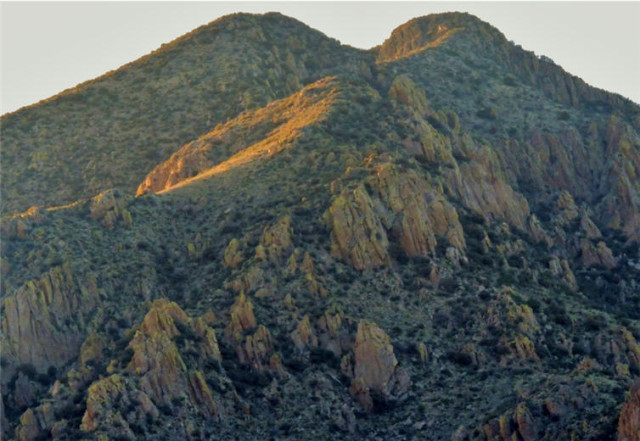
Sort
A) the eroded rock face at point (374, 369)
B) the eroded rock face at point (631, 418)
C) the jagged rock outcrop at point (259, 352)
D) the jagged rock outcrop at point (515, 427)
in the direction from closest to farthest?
1. the eroded rock face at point (631, 418)
2. the jagged rock outcrop at point (515, 427)
3. the eroded rock face at point (374, 369)
4. the jagged rock outcrop at point (259, 352)

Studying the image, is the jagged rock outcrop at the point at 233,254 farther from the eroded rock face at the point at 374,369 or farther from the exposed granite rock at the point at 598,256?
the exposed granite rock at the point at 598,256

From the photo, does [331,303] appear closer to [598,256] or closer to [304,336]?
[304,336]

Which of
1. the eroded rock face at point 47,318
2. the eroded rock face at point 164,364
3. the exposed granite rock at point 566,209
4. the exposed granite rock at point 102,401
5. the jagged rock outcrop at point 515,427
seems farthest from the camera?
the exposed granite rock at point 566,209

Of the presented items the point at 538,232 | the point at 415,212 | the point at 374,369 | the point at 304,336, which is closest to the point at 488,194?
the point at 538,232

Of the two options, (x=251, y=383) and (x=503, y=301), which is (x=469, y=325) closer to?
(x=503, y=301)

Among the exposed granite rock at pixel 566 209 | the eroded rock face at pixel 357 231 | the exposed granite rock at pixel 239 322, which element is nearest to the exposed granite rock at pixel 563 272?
the exposed granite rock at pixel 566 209

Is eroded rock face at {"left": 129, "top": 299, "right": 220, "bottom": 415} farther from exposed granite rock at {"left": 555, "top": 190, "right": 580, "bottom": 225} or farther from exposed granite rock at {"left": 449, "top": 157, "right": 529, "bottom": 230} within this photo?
→ exposed granite rock at {"left": 555, "top": 190, "right": 580, "bottom": 225}
